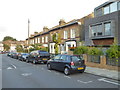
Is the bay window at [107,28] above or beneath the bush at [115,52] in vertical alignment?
above

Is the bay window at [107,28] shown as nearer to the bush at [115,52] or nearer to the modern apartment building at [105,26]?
the modern apartment building at [105,26]

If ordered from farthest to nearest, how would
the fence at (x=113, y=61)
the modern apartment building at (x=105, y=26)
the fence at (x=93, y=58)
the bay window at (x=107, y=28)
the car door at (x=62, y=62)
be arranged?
the bay window at (x=107, y=28), the modern apartment building at (x=105, y=26), the fence at (x=93, y=58), the fence at (x=113, y=61), the car door at (x=62, y=62)

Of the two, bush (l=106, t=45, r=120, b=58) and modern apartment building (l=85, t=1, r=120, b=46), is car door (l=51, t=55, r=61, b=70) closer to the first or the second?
bush (l=106, t=45, r=120, b=58)

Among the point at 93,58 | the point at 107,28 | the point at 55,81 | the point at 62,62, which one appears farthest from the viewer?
the point at 107,28

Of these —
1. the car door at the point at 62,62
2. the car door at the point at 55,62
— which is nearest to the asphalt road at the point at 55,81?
the car door at the point at 62,62

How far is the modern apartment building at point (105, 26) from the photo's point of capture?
13.5 meters

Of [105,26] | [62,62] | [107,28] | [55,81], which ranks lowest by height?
[55,81]

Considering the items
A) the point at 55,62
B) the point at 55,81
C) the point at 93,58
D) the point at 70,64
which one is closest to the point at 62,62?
the point at 70,64

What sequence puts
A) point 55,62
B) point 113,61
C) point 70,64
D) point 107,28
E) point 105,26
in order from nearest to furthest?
point 70,64
point 113,61
point 55,62
point 107,28
point 105,26

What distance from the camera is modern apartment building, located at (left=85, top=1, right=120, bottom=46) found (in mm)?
13547

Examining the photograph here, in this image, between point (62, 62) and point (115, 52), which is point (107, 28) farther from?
point (62, 62)

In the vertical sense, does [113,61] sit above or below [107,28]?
below

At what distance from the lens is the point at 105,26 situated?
49.3ft

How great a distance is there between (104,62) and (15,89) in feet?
26.9
